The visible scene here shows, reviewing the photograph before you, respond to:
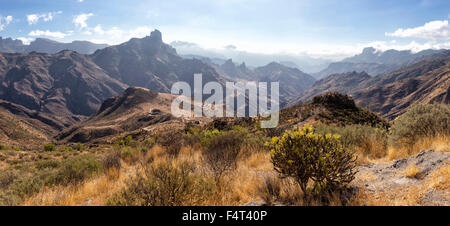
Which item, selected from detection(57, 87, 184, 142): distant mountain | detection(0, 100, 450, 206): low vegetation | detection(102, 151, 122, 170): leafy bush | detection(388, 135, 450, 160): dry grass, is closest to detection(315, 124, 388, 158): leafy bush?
detection(0, 100, 450, 206): low vegetation

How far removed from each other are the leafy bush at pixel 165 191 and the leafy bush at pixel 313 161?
67.9 inches

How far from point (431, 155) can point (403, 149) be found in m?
1.86

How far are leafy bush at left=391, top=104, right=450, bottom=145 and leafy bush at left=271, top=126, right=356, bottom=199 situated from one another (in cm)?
468

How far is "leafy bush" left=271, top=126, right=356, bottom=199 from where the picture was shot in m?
4.20

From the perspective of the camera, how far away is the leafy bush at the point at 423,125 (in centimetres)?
718

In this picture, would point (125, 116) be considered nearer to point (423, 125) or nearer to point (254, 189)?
point (254, 189)

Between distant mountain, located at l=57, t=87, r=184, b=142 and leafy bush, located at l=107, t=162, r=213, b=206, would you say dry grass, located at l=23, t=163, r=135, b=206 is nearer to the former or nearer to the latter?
leafy bush, located at l=107, t=162, r=213, b=206

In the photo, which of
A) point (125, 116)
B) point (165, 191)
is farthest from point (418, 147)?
point (125, 116)

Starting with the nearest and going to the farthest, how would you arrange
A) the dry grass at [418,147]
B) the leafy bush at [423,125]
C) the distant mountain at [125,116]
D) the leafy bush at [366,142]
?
the dry grass at [418,147] < the leafy bush at [423,125] < the leafy bush at [366,142] < the distant mountain at [125,116]

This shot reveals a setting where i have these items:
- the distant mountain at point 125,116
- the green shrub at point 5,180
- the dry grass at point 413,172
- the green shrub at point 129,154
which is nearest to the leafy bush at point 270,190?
the dry grass at point 413,172

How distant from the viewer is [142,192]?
13.5ft

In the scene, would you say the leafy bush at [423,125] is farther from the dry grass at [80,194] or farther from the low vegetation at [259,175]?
the dry grass at [80,194]
